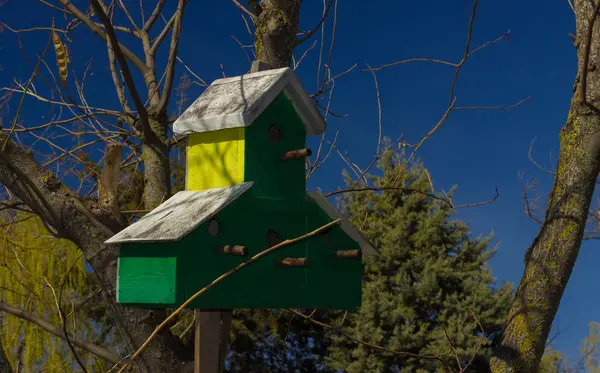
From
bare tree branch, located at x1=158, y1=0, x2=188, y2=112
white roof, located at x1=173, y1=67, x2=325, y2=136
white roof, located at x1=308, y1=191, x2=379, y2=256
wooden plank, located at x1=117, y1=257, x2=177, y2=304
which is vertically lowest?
wooden plank, located at x1=117, y1=257, x2=177, y2=304

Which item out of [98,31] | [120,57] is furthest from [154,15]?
[120,57]

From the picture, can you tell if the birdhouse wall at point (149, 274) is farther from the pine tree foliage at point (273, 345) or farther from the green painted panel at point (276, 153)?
the pine tree foliage at point (273, 345)

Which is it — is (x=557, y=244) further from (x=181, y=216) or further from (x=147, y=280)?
(x=147, y=280)

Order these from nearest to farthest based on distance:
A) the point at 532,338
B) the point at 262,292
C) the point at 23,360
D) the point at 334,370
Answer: the point at 262,292 < the point at 532,338 < the point at 23,360 < the point at 334,370

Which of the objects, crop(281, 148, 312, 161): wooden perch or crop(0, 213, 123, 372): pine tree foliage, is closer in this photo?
crop(281, 148, 312, 161): wooden perch

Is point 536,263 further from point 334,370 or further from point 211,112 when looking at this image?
point 334,370

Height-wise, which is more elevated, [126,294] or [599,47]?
[599,47]

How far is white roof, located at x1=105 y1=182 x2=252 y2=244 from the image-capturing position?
95.0 inches

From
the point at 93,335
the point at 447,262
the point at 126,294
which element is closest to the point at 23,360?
the point at 93,335

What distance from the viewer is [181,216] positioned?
2.54 metres

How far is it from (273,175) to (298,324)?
25.2ft

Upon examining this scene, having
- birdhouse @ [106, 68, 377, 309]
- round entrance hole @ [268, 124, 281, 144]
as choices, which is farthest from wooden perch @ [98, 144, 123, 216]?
round entrance hole @ [268, 124, 281, 144]

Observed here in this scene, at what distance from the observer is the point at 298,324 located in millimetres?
10094

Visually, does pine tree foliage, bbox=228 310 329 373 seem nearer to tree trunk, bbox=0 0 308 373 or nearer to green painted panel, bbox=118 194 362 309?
tree trunk, bbox=0 0 308 373
